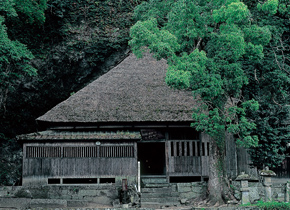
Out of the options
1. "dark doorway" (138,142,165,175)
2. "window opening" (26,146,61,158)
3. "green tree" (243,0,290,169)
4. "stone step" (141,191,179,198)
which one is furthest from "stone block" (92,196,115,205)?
"dark doorway" (138,142,165,175)

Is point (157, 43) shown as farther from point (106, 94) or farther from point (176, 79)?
point (106, 94)

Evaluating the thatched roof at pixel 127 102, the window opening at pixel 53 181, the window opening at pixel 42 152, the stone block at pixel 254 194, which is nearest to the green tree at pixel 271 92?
the stone block at pixel 254 194

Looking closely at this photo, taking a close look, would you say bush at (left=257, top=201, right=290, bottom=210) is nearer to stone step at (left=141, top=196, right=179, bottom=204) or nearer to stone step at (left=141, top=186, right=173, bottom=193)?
stone step at (left=141, top=196, right=179, bottom=204)

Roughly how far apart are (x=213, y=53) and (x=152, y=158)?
11587 millimetres

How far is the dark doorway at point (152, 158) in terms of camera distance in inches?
1077

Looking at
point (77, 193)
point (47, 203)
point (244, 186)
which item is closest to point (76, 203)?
point (77, 193)

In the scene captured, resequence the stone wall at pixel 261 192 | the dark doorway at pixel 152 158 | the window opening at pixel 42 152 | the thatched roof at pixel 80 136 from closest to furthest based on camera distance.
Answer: the stone wall at pixel 261 192 → the thatched roof at pixel 80 136 → the window opening at pixel 42 152 → the dark doorway at pixel 152 158

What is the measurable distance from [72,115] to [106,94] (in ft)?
7.55

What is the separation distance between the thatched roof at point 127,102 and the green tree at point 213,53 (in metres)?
2.54

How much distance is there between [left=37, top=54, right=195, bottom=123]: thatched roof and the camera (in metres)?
19.9

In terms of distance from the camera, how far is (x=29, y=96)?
26.8 m

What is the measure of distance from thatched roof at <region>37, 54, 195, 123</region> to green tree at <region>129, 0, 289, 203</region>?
8.32 ft

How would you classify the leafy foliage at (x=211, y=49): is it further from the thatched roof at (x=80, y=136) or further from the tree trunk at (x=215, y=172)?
the thatched roof at (x=80, y=136)

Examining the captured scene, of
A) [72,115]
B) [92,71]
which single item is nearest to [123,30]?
[92,71]
